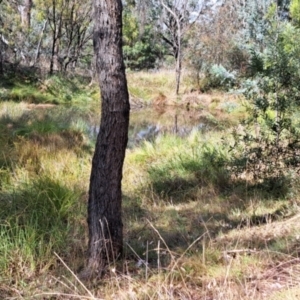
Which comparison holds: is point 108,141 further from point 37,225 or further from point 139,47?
point 139,47

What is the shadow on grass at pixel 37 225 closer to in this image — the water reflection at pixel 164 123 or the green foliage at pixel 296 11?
the green foliage at pixel 296 11

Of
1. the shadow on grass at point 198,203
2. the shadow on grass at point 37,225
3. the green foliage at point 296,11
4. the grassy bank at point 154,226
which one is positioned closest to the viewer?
the grassy bank at point 154,226

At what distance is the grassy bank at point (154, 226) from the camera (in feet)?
8.00

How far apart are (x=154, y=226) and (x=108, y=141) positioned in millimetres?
1388

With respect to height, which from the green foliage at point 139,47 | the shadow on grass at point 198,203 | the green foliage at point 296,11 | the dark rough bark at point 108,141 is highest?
the green foliage at point 139,47

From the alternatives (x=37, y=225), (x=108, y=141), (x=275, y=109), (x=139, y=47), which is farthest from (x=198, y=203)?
(x=139, y=47)

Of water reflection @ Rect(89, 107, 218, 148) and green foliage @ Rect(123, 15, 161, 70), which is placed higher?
green foliage @ Rect(123, 15, 161, 70)

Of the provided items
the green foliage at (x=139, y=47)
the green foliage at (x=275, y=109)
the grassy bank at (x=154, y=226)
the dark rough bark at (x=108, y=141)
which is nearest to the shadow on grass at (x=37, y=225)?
the grassy bank at (x=154, y=226)

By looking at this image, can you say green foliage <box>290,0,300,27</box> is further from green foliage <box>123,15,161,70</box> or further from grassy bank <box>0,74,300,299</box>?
green foliage <box>123,15,161,70</box>

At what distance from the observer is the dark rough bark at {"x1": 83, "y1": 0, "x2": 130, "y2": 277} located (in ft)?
8.30

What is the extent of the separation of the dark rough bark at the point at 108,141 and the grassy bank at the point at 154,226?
0.17 meters

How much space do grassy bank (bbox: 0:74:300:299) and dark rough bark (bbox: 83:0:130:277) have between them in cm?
17

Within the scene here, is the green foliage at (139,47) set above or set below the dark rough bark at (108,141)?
above

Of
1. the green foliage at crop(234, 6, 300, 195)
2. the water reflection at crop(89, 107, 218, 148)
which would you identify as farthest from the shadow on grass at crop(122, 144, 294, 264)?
the water reflection at crop(89, 107, 218, 148)
